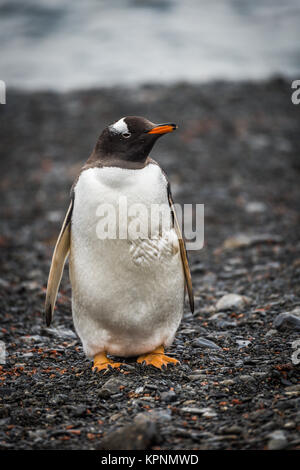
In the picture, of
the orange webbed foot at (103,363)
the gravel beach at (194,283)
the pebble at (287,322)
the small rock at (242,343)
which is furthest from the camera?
the pebble at (287,322)

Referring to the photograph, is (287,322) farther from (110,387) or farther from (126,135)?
(126,135)

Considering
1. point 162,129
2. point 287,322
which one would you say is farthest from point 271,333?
point 162,129

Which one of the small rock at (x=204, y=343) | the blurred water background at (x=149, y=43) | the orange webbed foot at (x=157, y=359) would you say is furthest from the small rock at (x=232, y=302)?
the blurred water background at (x=149, y=43)

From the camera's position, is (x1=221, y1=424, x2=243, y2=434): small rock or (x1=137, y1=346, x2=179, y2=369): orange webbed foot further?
(x1=137, y1=346, x2=179, y2=369): orange webbed foot

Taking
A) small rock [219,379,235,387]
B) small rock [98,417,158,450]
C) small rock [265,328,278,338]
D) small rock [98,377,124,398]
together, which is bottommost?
small rock [98,417,158,450]

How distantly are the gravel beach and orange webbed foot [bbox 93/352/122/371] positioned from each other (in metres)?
0.07

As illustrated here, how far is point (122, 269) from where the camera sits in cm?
312

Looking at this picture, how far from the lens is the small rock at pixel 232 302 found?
4.43 meters

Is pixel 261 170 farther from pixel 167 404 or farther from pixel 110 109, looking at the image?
pixel 167 404

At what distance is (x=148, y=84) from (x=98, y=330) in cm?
940

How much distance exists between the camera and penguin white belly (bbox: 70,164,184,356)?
3.09m

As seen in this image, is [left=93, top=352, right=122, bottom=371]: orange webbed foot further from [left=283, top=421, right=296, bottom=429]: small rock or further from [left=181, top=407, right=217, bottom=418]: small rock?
[left=283, top=421, right=296, bottom=429]: small rock

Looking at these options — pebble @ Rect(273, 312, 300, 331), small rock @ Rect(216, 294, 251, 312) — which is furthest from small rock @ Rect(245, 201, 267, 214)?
pebble @ Rect(273, 312, 300, 331)

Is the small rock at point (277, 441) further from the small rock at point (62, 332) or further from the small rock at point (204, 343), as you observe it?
the small rock at point (62, 332)
